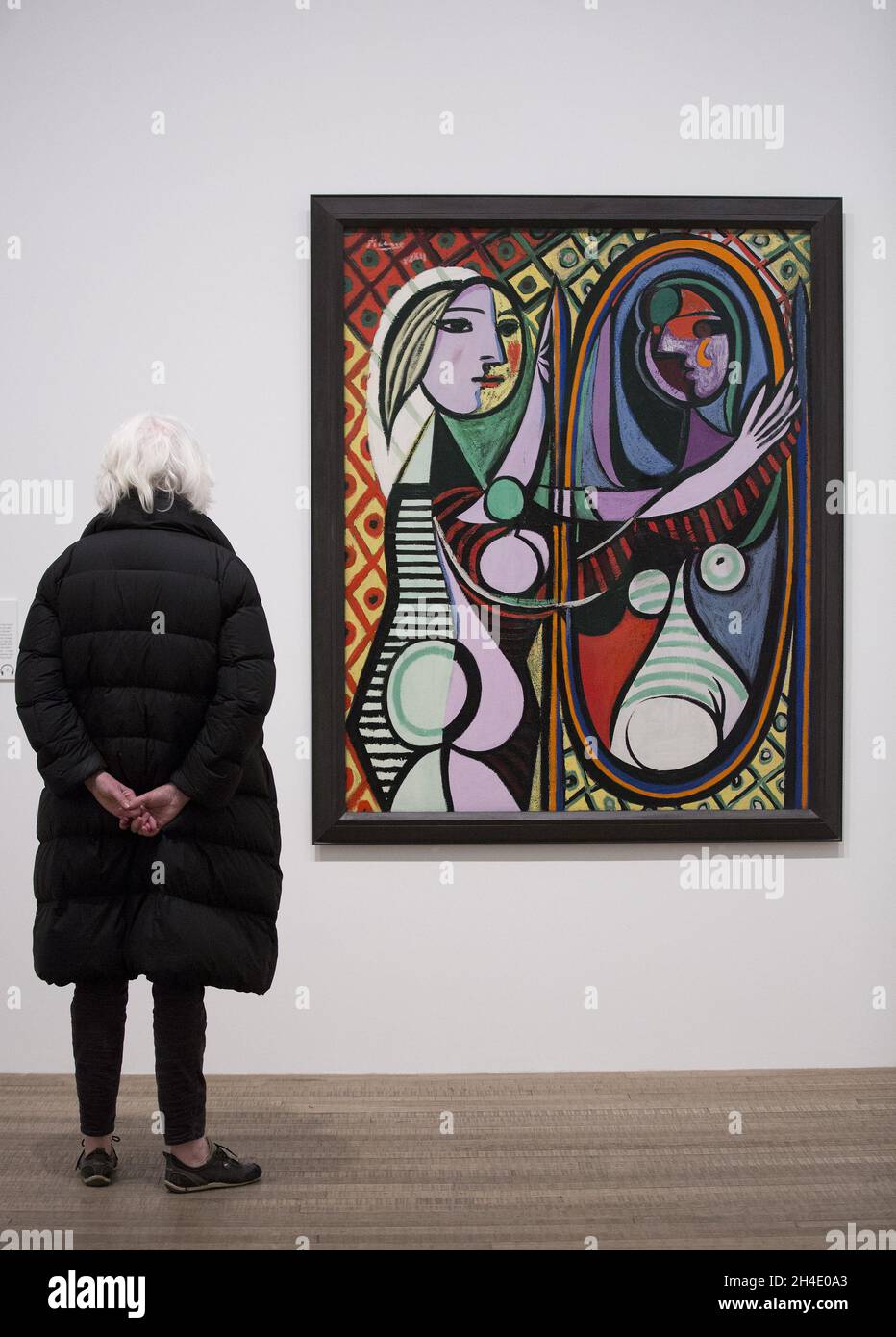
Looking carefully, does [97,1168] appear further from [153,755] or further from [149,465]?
[149,465]

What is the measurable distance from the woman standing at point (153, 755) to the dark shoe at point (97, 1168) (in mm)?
188

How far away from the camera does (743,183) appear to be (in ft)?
9.53

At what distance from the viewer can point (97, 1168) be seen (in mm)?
2193

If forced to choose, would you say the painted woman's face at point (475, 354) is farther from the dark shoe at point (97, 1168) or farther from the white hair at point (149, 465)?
the dark shoe at point (97, 1168)

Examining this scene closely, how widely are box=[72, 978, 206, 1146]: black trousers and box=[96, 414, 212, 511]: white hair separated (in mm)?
907

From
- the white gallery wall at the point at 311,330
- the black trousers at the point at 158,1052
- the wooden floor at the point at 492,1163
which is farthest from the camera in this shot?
the white gallery wall at the point at 311,330

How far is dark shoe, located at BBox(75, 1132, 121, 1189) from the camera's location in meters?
2.19

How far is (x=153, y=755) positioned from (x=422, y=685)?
0.96 meters

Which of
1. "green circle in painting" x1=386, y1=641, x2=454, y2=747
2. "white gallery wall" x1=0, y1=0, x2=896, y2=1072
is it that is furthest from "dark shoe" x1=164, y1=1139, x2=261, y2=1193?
"green circle in painting" x1=386, y1=641, x2=454, y2=747

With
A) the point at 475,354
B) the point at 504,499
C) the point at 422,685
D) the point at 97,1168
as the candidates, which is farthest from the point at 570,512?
the point at 97,1168

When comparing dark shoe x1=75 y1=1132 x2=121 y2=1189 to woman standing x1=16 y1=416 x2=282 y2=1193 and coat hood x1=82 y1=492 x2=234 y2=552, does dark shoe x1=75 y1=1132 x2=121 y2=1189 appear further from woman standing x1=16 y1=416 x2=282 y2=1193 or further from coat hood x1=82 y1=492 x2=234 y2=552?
coat hood x1=82 y1=492 x2=234 y2=552

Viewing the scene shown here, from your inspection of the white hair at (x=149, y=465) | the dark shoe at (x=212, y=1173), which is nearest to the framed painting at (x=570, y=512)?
the white hair at (x=149, y=465)

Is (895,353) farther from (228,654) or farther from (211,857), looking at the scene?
(211,857)

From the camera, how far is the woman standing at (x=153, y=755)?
205cm
